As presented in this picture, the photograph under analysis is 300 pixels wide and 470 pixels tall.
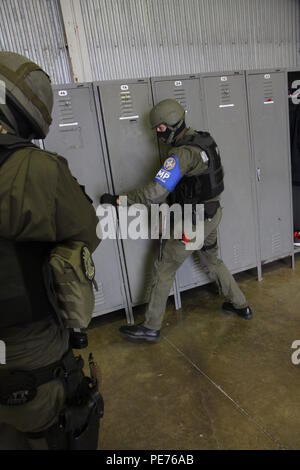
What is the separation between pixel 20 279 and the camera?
38.3 inches

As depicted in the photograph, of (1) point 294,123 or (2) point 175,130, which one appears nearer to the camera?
(2) point 175,130

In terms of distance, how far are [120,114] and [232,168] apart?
1216 millimetres

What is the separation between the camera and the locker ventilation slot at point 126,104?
275 cm

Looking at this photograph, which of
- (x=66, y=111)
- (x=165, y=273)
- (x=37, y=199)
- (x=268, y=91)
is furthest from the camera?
(x=268, y=91)

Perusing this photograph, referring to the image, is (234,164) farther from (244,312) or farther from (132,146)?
(244,312)

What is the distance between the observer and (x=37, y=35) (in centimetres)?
322

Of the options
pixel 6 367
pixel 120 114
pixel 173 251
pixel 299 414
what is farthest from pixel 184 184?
pixel 6 367

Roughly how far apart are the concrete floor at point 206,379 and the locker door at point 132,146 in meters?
0.56

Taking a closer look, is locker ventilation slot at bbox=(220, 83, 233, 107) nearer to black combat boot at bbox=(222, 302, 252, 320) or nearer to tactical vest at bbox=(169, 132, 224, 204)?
tactical vest at bbox=(169, 132, 224, 204)

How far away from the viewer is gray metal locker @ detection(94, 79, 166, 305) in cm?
274

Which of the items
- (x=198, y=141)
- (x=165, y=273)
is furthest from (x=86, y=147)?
(x=165, y=273)

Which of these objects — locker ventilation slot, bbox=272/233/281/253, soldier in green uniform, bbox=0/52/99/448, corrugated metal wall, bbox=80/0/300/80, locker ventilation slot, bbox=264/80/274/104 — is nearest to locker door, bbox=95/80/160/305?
corrugated metal wall, bbox=80/0/300/80

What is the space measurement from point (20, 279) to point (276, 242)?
10.6ft

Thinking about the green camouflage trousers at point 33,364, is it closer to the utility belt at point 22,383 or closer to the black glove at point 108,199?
the utility belt at point 22,383
